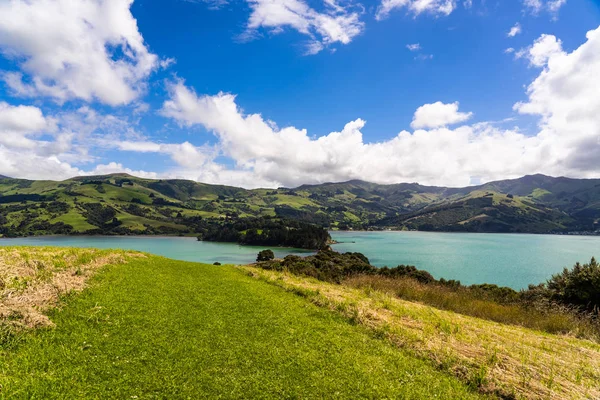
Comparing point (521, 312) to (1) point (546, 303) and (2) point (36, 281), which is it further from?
(2) point (36, 281)

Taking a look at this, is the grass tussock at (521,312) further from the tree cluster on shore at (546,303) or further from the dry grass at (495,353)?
the dry grass at (495,353)

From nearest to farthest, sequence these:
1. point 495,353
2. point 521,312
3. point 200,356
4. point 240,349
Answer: point 200,356 → point 240,349 → point 495,353 → point 521,312

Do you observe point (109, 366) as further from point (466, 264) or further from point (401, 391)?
point (466, 264)

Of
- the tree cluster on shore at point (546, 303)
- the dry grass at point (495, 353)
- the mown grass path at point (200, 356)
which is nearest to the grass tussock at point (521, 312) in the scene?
the tree cluster on shore at point (546, 303)

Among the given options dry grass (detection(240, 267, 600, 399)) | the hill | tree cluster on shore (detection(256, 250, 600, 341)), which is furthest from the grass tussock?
the hill

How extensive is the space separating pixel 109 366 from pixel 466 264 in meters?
119

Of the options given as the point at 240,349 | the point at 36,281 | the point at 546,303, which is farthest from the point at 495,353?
the point at 546,303

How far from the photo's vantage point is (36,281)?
37.9 feet

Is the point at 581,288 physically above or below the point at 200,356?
below

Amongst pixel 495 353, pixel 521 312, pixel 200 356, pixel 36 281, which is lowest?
pixel 521 312

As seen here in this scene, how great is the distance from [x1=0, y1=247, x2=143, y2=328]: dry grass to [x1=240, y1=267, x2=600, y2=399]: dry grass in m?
11.4

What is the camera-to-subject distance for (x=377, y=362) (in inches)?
357

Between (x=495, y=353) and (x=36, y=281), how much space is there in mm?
17362

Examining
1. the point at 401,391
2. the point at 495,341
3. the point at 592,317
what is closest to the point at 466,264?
the point at 592,317
